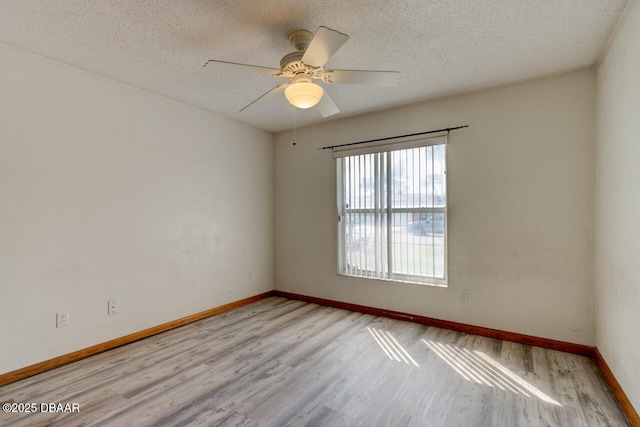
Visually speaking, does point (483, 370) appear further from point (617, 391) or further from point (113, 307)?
point (113, 307)

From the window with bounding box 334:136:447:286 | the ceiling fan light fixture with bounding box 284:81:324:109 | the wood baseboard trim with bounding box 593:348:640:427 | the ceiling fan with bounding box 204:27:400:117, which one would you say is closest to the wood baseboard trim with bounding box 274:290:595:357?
the wood baseboard trim with bounding box 593:348:640:427

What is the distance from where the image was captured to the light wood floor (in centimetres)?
185

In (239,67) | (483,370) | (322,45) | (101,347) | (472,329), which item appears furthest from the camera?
(472,329)

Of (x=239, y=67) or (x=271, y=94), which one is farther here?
(x=271, y=94)

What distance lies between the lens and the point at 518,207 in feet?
9.57

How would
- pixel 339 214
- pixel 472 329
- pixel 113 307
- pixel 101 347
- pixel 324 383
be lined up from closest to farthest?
pixel 324 383 < pixel 101 347 < pixel 113 307 < pixel 472 329 < pixel 339 214

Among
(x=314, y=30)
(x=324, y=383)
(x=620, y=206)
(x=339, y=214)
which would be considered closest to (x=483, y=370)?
(x=324, y=383)

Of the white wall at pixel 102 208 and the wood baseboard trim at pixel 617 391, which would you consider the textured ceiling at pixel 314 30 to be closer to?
the white wall at pixel 102 208

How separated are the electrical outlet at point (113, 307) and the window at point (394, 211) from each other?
2.48m

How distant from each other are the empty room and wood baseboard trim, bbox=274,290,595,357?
0.07ft

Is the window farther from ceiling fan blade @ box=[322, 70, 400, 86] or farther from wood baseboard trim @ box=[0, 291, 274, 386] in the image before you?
wood baseboard trim @ box=[0, 291, 274, 386]

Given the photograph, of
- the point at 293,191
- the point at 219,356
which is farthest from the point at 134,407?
the point at 293,191

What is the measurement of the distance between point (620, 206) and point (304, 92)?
85.9 inches

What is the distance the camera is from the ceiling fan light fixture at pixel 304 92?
2.00m
